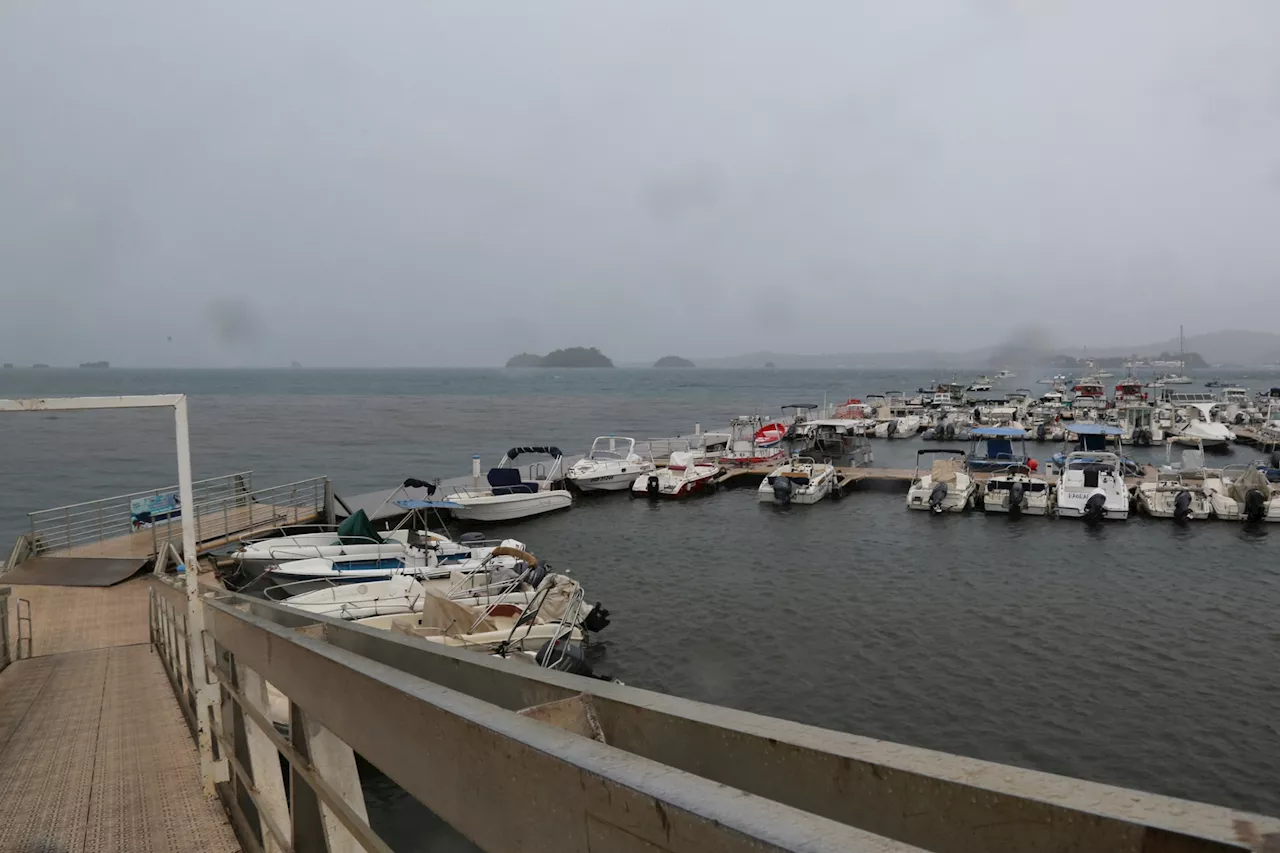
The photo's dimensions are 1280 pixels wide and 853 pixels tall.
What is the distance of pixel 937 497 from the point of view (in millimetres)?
30719

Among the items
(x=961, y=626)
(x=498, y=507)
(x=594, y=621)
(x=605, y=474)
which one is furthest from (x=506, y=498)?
(x=961, y=626)

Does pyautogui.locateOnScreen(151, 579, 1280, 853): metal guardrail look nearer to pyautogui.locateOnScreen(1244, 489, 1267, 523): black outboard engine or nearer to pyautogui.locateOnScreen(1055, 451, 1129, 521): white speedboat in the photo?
pyautogui.locateOnScreen(1055, 451, 1129, 521): white speedboat

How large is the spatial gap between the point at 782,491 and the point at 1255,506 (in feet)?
53.5

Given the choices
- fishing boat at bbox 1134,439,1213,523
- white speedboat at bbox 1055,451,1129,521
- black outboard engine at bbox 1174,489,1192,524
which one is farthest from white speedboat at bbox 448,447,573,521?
black outboard engine at bbox 1174,489,1192,524

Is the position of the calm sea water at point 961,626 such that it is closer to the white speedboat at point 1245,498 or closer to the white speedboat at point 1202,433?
the white speedboat at point 1245,498

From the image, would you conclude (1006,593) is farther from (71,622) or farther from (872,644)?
(71,622)

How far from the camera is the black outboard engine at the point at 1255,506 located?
28031 mm

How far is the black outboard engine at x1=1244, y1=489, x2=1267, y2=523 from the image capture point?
2803 centimetres

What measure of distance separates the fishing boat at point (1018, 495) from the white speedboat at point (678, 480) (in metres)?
11.7

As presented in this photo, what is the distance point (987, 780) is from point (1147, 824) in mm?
224

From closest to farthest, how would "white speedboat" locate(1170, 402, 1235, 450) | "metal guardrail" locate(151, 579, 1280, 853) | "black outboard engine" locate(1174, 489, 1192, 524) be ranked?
"metal guardrail" locate(151, 579, 1280, 853), "black outboard engine" locate(1174, 489, 1192, 524), "white speedboat" locate(1170, 402, 1235, 450)

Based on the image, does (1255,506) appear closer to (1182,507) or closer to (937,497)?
(1182,507)

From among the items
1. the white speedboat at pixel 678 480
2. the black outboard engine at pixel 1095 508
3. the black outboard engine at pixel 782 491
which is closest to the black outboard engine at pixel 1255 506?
the black outboard engine at pixel 1095 508

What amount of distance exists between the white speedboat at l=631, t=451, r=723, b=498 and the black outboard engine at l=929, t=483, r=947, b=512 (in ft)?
32.8
